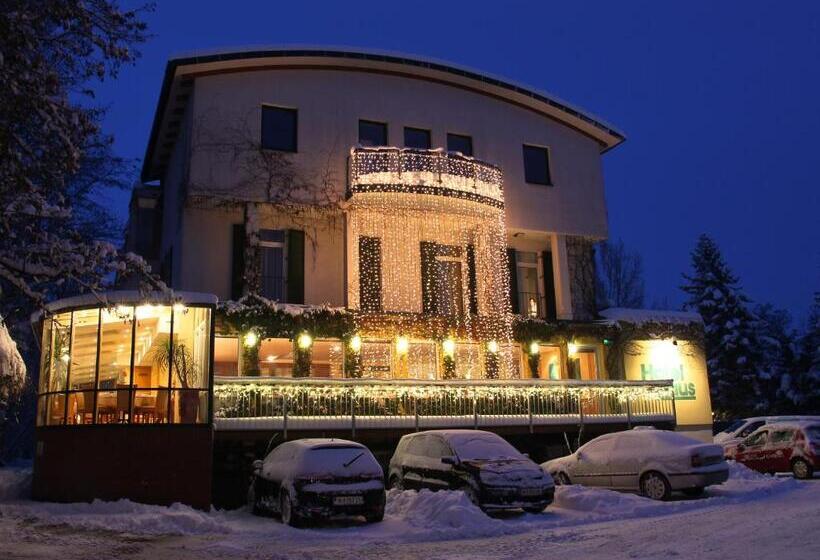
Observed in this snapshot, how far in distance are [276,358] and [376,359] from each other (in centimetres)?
309

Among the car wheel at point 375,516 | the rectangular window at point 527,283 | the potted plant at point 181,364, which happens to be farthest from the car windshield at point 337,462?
the rectangular window at point 527,283

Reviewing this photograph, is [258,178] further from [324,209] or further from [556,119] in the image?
[556,119]

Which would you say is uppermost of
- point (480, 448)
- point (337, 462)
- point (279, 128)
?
point (279, 128)

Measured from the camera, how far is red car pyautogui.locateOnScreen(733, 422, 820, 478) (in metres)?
19.3

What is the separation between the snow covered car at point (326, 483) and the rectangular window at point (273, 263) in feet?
31.3

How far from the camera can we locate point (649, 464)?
618 inches

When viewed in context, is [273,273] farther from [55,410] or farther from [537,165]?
[537,165]

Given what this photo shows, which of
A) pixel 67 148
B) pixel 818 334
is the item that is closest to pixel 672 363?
pixel 818 334

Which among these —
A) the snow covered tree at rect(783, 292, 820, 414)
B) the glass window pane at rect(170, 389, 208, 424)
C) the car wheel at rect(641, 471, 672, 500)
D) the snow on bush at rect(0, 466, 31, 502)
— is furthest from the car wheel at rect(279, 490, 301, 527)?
the snow covered tree at rect(783, 292, 820, 414)

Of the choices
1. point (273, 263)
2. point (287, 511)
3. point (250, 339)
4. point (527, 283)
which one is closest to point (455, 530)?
point (287, 511)

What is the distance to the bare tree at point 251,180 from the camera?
22547 mm

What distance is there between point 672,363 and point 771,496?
12167mm

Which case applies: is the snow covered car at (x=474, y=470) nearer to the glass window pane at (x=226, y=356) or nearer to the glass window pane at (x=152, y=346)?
the glass window pane at (x=152, y=346)

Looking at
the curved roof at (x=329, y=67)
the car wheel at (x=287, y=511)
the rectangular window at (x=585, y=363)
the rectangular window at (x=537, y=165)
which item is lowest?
the car wheel at (x=287, y=511)
